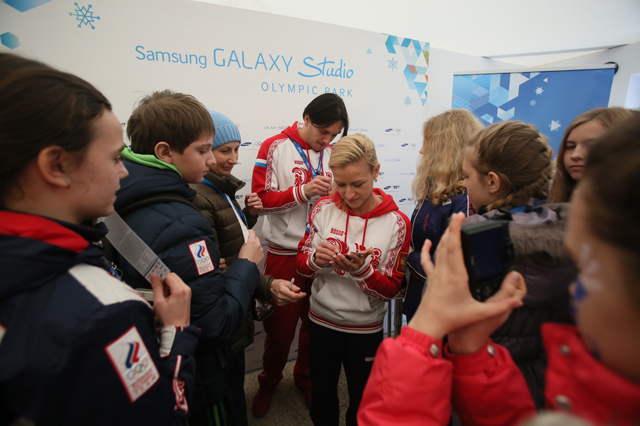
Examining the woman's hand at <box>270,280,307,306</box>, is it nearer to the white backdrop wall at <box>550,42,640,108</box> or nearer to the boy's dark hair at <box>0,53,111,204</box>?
Answer: the boy's dark hair at <box>0,53,111,204</box>

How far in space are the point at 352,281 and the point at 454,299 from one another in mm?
1049

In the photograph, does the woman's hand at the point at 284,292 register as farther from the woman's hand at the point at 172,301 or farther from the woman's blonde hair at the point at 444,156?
the woman's blonde hair at the point at 444,156

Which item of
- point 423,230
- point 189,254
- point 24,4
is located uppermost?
point 24,4

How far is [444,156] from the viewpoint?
1.92 m

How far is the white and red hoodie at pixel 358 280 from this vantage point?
5.26 feet

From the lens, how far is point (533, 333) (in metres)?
0.85

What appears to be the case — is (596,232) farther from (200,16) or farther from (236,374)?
(200,16)

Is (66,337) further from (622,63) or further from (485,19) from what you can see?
(622,63)

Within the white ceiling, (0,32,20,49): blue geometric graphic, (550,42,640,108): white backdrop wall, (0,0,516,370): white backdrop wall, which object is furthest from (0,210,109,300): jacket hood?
(550,42,640,108): white backdrop wall

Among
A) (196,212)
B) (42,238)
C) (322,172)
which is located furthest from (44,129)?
(322,172)

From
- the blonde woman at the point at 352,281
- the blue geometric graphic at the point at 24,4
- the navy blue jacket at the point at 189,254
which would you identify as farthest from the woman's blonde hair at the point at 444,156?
the blue geometric graphic at the point at 24,4

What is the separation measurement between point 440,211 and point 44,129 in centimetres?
173

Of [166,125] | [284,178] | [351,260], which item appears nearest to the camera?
[166,125]

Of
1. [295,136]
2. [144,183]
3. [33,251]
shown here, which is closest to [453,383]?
[33,251]
